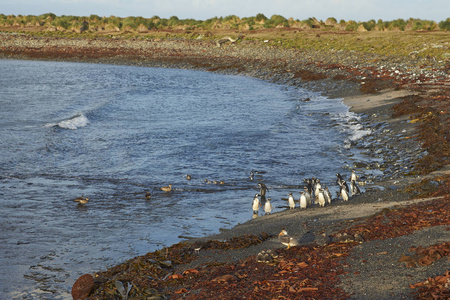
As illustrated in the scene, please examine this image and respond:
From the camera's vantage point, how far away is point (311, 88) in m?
35.8

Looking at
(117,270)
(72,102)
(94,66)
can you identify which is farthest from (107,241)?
(94,66)

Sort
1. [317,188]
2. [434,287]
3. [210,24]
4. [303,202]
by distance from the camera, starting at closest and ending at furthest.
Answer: [434,287]
[303,202]
[317,188]
[210,24]

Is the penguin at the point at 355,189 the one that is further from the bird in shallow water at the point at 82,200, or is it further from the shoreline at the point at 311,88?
the bird in shallow water at the point at 82,200

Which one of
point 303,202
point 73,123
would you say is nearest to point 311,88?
point 73,123

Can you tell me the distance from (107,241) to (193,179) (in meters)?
5.27

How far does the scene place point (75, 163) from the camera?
56.2ft

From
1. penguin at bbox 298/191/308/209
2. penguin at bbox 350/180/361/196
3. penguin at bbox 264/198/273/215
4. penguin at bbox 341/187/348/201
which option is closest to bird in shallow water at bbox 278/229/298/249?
penguin at bbox 264/198/273/215

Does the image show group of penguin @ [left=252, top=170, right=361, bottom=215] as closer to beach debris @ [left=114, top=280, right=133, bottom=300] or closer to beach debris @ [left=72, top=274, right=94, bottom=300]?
beach debris @ [left=114, top=280, right=133, bottom=300]

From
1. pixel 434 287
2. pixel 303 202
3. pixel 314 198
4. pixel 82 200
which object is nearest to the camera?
pixel 434 287

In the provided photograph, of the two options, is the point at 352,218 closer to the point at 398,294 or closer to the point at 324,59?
the point at 398,294

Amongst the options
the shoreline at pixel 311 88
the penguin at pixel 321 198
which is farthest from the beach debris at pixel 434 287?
the penguin at pixel 321 198

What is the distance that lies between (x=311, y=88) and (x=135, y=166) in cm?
2200

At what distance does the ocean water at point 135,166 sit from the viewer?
Answer: 9.97 meters

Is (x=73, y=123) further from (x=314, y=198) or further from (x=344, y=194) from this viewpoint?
(x=344, y=194)
